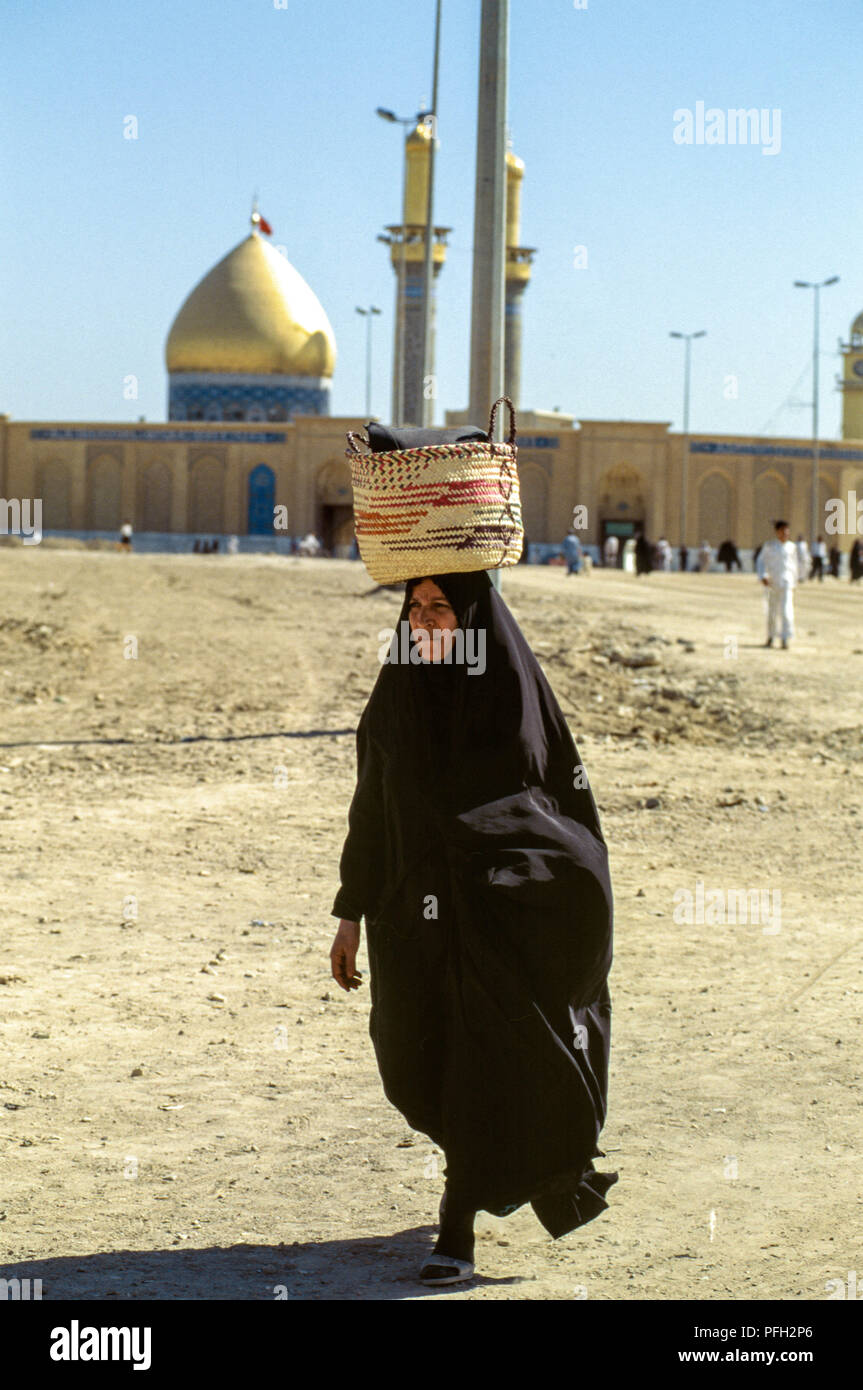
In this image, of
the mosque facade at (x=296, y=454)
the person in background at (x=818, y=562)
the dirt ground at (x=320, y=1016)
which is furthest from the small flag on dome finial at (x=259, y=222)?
the dirt ground at (x=320, y=1016)

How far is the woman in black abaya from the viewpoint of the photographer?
3.48 metres

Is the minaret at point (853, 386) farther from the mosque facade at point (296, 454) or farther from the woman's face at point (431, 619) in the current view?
the woman's face at point (431, 619)

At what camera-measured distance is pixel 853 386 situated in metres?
68.1

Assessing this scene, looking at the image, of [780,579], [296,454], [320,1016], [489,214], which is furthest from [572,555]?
[320,1016]

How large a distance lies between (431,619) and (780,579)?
13956mm

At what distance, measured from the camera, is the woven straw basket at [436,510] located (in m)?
3.61

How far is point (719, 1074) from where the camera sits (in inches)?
192

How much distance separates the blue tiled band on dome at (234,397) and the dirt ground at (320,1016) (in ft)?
152

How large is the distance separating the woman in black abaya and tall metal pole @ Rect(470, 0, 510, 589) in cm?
773

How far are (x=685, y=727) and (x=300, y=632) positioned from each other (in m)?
6.29

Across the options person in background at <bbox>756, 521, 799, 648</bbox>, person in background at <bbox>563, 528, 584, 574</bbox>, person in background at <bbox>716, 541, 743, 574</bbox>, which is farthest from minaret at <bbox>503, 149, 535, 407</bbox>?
person in background at <bbox>756, 521, 799, 648</bbox>

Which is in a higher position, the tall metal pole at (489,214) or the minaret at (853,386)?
the minaret at (853,386)

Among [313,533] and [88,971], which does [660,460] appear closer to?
[313,533]
